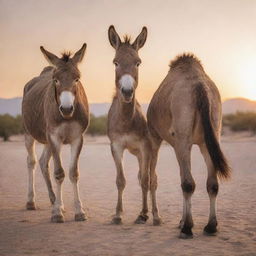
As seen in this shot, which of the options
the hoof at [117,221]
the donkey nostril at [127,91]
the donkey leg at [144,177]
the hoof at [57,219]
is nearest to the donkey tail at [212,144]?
the donkey nostril at [127,91]

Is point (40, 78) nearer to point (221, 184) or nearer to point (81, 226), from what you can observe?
point (81, 226)

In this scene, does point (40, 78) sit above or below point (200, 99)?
above

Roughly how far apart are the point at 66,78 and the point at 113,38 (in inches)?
49.0

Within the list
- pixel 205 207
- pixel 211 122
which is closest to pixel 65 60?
pixel 211 122

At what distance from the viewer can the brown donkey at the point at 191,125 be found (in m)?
5.60

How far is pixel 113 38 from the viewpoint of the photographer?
7375mm

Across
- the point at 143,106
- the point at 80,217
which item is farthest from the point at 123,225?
the point at 143,106

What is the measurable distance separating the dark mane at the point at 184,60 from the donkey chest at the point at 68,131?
217 cm

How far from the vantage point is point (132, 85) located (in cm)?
635

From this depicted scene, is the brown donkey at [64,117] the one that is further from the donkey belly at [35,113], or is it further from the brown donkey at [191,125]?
the brown donkey at [191,125]

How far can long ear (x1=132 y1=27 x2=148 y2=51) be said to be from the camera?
23.8 feet

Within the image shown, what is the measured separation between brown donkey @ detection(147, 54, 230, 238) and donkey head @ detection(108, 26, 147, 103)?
605 mm

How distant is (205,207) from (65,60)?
13.9ft

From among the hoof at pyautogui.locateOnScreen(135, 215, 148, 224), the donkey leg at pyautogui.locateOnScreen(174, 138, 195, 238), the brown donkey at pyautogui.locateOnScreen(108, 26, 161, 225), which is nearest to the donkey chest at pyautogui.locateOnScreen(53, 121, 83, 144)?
the brown donkey at pyautogui.locateOnScreen(108, 26, 161, 225)
